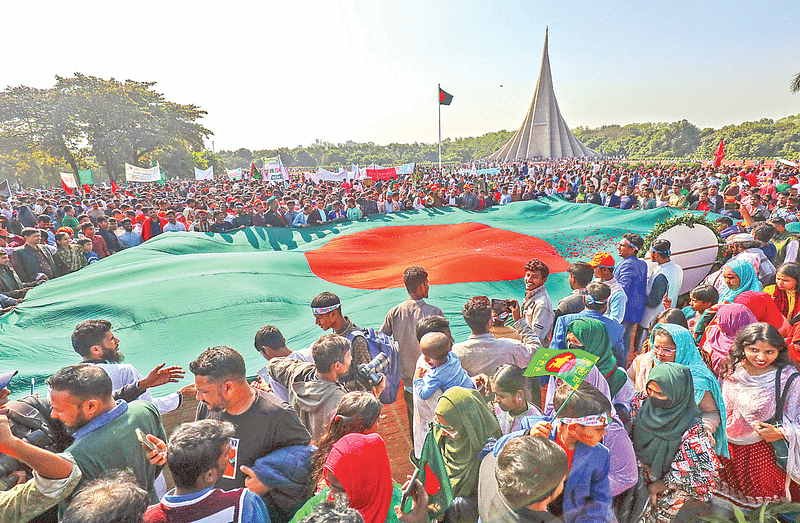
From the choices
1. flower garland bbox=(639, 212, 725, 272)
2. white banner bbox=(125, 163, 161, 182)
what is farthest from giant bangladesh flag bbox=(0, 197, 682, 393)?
white banner bbox=(125, 163, 161, 182)

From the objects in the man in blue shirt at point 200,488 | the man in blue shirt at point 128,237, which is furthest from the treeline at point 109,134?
the man in blue shirt at point 200,488

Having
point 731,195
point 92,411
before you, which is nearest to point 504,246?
point 731,195

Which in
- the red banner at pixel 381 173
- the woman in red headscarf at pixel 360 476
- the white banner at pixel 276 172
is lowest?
the woman in red headscarf at pixel 360 476

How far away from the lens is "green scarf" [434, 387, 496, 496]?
2.18m

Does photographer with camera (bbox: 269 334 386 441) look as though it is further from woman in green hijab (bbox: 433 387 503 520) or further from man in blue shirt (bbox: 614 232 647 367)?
man in blue shirt (bbox: 614 232 647 367)

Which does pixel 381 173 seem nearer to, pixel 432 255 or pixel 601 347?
pixel 432 255

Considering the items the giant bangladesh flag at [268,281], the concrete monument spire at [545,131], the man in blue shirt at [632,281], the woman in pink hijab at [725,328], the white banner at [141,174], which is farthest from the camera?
the concrete monument spire at [545,131]

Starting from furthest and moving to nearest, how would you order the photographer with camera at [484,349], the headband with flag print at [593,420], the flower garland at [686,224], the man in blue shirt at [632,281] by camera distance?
the flower garland at [686,224] → the man in blue shirt at [632,281] → the photographer with camera at [484,349] → the headband with flag print at [593,420]

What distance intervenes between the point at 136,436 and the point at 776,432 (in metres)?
3.44

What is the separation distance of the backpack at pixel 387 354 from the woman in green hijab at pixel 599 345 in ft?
4.66

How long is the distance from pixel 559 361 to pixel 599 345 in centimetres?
125

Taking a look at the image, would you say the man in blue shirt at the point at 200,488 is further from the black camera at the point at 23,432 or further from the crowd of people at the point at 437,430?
the black camera at the point at 23,432

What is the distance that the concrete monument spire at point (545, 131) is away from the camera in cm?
6244

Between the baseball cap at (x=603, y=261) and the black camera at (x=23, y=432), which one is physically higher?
the baseball cap at (x=603, y=261)
